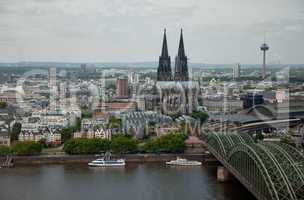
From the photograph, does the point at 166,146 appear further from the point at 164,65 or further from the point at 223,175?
the point at 164,65

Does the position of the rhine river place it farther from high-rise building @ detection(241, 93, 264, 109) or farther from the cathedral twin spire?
the cathedral twin spire

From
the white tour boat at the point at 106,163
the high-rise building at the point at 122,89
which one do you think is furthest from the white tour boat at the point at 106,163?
the high-rise building at the point at 122,89

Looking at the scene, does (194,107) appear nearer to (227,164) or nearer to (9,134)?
(9,134)

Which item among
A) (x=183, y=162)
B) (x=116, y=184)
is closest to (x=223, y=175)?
(x=183, y=162)

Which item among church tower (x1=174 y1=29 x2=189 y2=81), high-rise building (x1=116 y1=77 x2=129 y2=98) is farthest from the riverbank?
high-rise building (x1=116 y1=77 x2=129 y2=98)

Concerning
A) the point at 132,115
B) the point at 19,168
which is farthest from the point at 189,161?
the point at 132,115

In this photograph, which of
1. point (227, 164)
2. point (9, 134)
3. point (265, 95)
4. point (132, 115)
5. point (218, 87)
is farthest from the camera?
point (218, 87)
